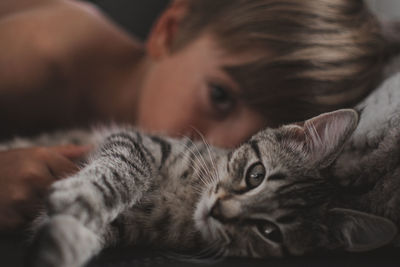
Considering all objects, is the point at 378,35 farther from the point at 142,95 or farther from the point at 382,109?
the point at 142,95

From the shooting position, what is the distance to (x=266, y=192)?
2.79 feet

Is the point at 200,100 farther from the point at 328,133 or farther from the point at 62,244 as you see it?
the point at 62,244

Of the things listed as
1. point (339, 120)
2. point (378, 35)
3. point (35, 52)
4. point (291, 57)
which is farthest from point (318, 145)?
point (35, 52)

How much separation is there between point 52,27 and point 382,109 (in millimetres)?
1390

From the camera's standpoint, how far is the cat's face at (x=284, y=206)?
85 centimetres

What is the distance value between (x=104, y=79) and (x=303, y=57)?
988 mm

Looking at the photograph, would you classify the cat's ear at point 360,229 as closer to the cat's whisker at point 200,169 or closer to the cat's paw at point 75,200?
the cat's whisker at point 200,169

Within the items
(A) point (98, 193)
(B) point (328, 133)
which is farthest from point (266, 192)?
(A) point (98, 193)

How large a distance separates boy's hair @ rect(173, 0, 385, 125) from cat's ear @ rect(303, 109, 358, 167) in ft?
0.95

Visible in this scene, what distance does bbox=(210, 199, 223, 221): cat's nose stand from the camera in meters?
0.85

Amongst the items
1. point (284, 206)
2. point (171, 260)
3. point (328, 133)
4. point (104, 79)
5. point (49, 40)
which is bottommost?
point (171, 260)

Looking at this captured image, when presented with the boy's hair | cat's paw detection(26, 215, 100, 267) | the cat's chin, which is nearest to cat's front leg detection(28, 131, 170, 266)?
cat's paw detection(26, 215, 100, 267)

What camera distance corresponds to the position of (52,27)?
1786 millimetres

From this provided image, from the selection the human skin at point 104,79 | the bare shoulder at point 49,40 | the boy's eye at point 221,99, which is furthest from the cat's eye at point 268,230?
the bare shoulder at point 49,40
